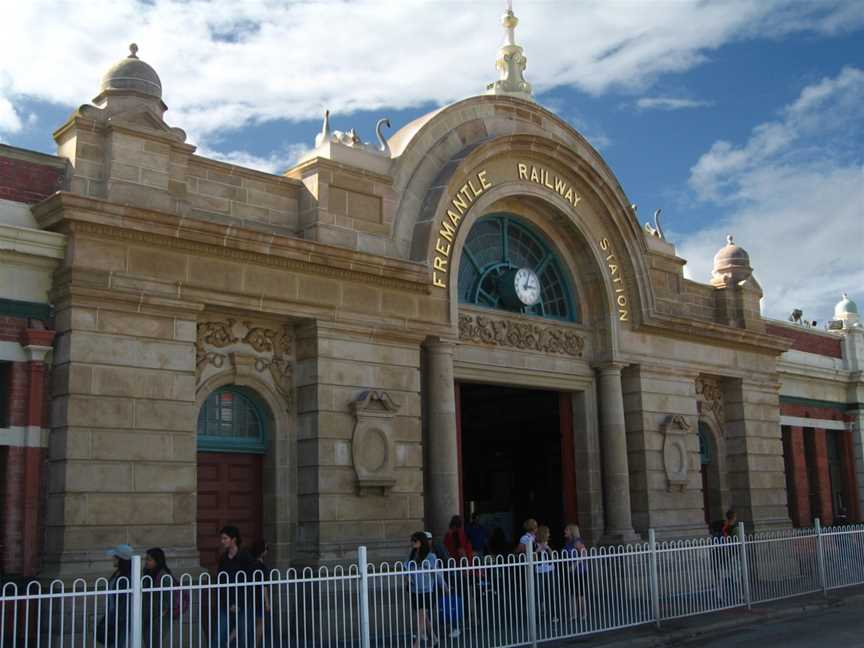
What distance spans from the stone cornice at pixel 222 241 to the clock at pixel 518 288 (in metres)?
2.53

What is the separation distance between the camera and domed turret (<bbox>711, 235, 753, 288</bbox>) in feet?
79.3

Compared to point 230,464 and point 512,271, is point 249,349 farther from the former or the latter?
point 512,271

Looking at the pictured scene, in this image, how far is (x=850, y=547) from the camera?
1936cm

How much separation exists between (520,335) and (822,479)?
12.7 m

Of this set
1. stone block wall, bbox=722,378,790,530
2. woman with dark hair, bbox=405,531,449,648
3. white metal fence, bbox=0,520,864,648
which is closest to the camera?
white metal fence, bbox=0,520,864,648

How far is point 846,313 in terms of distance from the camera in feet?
98.1

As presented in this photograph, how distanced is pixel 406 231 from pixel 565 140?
5.05m

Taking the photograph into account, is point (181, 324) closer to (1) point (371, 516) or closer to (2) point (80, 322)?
(2) point (80, 322)

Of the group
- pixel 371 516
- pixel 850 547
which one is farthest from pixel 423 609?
pixel 850 547

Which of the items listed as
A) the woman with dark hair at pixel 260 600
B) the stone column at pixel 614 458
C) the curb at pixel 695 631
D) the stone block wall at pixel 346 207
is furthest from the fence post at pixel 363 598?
the stone column at pixel 614 458

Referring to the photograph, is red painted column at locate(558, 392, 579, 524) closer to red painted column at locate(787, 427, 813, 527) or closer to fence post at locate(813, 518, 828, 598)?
fence post at locate(813, 518, 828, 598)

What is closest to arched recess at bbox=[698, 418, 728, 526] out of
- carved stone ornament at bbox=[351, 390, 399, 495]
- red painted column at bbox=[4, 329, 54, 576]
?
carved stone ornament at bbox=[351, 390, 399, 495]

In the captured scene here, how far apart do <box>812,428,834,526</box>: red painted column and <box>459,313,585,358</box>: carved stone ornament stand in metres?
10.6

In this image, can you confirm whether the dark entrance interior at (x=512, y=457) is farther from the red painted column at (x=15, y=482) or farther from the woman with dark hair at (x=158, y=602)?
the woman with dark hair at (x=158, y=602)
